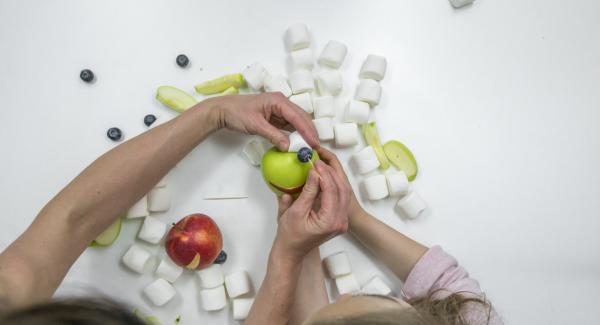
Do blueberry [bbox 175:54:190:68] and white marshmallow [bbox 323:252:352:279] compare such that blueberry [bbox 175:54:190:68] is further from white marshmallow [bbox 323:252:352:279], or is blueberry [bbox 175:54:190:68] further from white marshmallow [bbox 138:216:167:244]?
white marshmallow [bbox 323:252:352:279]

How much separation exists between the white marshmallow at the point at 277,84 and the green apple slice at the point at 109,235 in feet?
1.28

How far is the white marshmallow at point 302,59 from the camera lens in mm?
900

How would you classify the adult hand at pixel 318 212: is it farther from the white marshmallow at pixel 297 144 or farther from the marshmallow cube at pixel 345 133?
the marshmallow cube at pixel 345 133

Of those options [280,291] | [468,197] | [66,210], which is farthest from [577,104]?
[66,210]

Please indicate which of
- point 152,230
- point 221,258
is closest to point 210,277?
point 221,258

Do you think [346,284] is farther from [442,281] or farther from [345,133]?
[345,133]

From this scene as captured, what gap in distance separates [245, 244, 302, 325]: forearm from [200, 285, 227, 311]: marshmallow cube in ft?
0.43

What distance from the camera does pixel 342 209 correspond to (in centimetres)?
70

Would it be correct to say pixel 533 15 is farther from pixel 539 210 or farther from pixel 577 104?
pixel 539 210

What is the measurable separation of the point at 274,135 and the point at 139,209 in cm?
31

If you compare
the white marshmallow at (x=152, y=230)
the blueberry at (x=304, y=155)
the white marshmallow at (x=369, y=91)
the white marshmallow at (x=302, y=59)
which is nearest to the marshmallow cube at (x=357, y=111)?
the white marshmallow at (x=369, y=91)

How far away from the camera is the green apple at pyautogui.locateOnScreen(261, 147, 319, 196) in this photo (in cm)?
74

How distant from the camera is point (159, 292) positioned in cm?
85

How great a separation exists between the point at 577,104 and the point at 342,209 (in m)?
0.64
